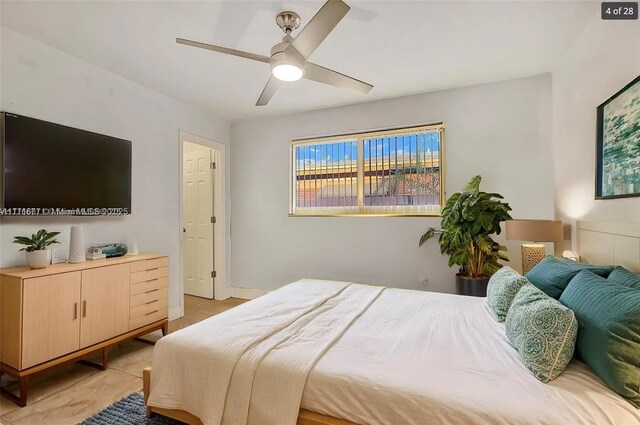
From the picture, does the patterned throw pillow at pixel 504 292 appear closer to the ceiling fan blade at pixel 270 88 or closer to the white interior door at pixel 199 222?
the ceiling fan blade at pixel 270 88

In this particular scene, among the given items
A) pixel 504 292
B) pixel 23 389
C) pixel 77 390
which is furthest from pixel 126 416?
pixel 504 292

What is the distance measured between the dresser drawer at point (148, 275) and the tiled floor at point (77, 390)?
0.69m

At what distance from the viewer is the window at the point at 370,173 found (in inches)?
143

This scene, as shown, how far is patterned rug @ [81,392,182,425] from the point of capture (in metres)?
1.81

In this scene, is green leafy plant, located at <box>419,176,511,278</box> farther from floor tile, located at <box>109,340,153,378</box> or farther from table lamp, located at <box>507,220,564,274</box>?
floor tile, located at <box>109,340,153,378</box>

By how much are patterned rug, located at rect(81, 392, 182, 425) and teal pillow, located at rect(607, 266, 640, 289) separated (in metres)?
2.46

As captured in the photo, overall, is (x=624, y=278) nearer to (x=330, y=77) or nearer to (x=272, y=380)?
(x=272, y=380)

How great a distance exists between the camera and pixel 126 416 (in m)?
1.88

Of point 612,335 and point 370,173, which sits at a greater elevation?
point 370,173

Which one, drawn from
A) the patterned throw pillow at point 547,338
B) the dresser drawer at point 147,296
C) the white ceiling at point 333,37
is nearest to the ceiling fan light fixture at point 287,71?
the white ceiling at point 333,37

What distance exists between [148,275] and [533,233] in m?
3.46

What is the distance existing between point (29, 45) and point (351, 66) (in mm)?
2682

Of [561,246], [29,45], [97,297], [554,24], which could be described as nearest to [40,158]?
[29,45]

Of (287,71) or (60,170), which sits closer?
(287,71)
